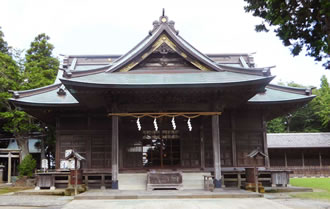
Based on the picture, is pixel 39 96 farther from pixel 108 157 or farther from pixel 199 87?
pixel 199 87

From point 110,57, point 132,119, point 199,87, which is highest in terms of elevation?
point 110,57

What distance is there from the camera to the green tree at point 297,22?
36.0 ft

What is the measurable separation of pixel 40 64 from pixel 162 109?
19.1m

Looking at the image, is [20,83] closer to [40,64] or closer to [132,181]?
[40,64]

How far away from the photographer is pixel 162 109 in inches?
659

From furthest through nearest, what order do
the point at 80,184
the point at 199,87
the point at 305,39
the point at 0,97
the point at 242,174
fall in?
the point at 0,97 → the point at 242,174 → the point at 80,184 → the point at 199,87 → the point at 305,39

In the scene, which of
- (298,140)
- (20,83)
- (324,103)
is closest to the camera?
(20,83)

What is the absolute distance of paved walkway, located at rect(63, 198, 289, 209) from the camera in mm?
11523

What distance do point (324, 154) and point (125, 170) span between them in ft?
88.2

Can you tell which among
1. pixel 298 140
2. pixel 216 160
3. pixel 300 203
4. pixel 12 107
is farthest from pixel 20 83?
pixel 298 140

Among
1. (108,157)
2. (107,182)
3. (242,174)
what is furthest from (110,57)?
(242,174)

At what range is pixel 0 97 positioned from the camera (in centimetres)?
2670

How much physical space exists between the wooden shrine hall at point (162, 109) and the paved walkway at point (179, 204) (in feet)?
9.71

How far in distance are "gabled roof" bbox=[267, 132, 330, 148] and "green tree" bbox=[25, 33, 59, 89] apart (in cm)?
2437
